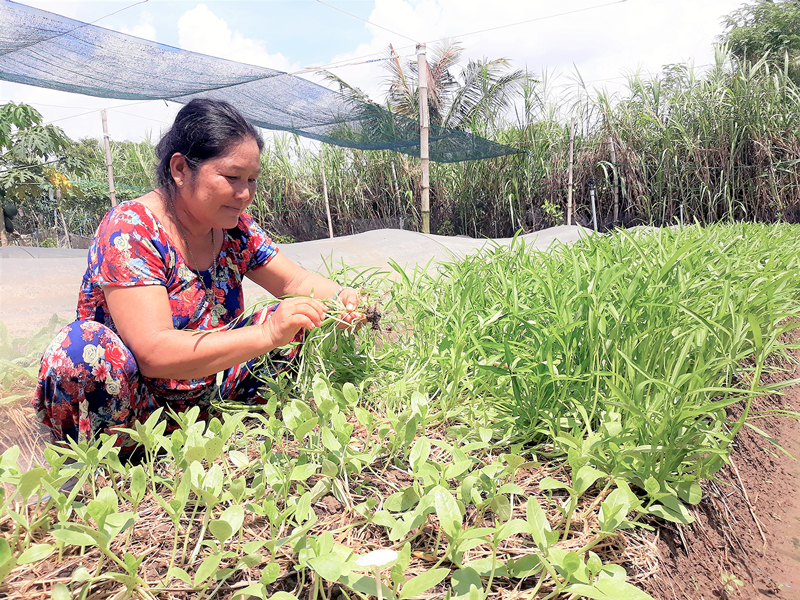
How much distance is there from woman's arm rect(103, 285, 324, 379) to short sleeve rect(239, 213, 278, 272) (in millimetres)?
411

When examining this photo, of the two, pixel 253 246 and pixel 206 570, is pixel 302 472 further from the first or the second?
pixel 253 246

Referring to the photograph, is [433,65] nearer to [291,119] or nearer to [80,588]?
[291,119]

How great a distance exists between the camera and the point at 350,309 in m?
1.29

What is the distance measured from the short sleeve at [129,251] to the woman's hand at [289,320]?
30 centimetres

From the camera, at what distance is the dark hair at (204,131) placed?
1.19m

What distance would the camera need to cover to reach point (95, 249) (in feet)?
3.83

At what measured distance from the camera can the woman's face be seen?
3.94 ft

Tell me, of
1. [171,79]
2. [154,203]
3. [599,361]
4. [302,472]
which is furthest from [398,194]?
[302,472]

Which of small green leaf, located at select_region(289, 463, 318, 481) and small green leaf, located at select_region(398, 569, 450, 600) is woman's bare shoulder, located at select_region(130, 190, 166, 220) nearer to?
small green leaf, located at select_region(289, 463, 318, 481)

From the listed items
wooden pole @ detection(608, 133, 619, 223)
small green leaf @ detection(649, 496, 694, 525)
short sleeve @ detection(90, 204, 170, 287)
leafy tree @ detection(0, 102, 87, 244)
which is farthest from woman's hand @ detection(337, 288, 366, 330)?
wooden pole @ detection(608, 133, 619, 223)

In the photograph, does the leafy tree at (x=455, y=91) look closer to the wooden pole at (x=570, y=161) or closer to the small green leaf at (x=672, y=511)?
the wooden pole at (x=570, y=161)

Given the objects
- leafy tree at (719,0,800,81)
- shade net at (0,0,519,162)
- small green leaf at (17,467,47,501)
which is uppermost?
leafy tree at (719,0,800,81)

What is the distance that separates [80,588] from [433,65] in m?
11.4

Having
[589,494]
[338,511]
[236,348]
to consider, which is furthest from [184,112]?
[589,494]
